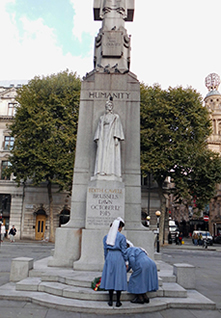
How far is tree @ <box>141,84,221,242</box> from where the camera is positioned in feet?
87.2

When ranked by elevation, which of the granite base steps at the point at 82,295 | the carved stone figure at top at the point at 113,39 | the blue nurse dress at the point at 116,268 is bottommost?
the granite base steps at the point at 82,295

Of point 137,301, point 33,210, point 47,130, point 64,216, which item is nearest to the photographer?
point 137,301

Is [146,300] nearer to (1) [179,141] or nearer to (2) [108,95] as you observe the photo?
(2) [108,95]

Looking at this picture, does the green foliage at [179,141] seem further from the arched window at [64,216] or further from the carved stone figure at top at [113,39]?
the carved stone figure at top at [113,39]

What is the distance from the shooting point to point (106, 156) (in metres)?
9.65

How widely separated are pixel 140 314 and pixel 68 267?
3555mm

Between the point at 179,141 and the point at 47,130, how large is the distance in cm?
1242

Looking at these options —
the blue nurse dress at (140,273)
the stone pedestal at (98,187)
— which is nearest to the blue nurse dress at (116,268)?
the blue nurse dress at (140,273)

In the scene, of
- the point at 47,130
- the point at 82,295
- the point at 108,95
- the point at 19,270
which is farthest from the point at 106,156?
the point at 47,130

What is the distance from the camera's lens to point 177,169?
27625 mm

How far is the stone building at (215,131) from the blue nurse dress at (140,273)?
161 feet

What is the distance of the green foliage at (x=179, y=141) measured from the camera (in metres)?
26.6

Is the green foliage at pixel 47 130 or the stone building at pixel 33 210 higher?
the green foliage at pixel 47 130

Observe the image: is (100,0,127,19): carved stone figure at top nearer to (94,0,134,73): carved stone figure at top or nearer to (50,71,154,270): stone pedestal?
(94,0,134,73): carved stone figure at top
